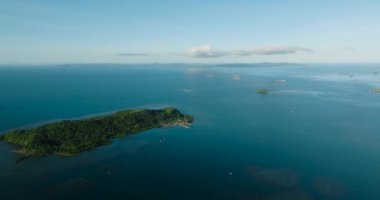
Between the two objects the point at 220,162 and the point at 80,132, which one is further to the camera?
the point at 80,132

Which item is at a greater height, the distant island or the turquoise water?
the distant island

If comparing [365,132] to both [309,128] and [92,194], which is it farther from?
[92,194]

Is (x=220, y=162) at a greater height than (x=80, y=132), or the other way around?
(x=80, y=132)

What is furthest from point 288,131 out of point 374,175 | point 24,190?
point 24,190

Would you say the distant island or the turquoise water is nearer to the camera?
the turquoise water

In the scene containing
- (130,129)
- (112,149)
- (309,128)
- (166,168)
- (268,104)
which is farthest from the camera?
(268,104)

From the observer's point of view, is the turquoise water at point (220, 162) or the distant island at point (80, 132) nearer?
the turquoise water at point (220, 162)

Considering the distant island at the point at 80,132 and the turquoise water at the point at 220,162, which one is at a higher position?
the distant island at the point at 80,132

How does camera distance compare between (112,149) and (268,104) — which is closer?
(112,149)
